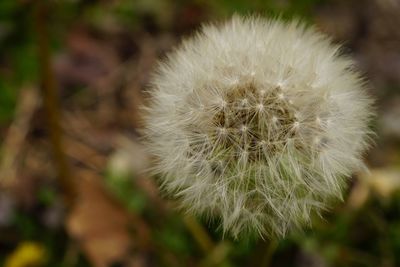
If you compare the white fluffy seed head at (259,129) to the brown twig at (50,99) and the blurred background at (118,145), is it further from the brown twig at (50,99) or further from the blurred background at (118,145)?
the brown twig at (50,99)

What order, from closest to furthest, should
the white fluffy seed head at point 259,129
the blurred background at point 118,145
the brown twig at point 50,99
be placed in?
the white fluffy seed head at point 259,129, the brown twig at point 50,99, the blurred background at point 118,145

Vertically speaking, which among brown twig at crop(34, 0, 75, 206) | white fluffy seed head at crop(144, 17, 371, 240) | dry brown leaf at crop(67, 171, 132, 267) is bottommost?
dry brown leaf at crop(67, 171, 132, 267)

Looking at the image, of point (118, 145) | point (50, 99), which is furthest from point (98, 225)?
point (50, 99)

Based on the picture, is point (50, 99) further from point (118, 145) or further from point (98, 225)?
point (118, 145)

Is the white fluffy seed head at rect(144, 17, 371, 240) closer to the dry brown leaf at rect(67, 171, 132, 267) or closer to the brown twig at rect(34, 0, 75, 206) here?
the brown twig at rect(34, 0, 75, 206)

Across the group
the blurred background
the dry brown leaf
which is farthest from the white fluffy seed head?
the dry brown leaf

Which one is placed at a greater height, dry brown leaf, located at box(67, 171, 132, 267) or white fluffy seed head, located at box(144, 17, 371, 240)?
white fluffy seed head, located at box(144, 17, 371, 240)

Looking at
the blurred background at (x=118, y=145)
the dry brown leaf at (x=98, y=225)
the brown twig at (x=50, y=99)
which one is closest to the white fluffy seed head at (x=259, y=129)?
the blurred background at (x=118, y=145)
